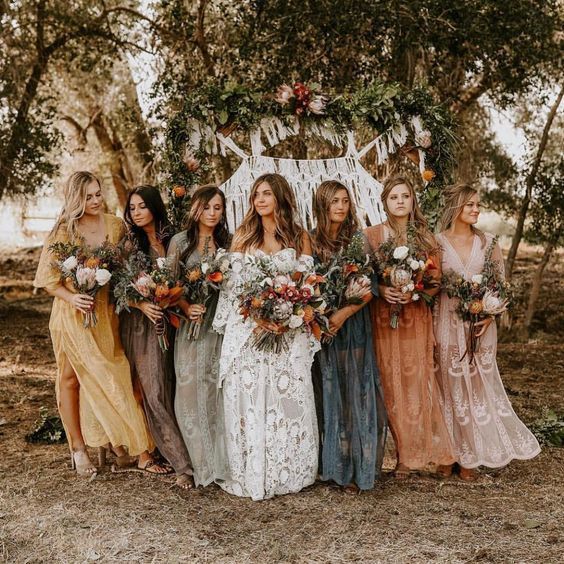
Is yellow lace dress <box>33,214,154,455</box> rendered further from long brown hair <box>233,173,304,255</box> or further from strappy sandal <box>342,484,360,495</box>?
strappy sandal <box>342,484,360,495</box>

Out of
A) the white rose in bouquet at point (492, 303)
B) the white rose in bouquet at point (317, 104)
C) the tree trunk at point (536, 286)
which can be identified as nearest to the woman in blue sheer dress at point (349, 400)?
the white rose in bouquet at point (492, 303)

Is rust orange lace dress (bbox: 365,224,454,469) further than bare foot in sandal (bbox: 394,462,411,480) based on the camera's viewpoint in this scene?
No

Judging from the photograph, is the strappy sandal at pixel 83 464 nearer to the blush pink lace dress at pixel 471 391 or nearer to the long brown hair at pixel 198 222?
the long brown hair at pixel 198 222

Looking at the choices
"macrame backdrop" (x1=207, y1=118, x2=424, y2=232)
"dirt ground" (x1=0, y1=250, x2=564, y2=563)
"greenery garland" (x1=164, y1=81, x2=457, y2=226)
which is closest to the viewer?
"dirt ground" (x1=0, y1=250, x2=564, y2=563)

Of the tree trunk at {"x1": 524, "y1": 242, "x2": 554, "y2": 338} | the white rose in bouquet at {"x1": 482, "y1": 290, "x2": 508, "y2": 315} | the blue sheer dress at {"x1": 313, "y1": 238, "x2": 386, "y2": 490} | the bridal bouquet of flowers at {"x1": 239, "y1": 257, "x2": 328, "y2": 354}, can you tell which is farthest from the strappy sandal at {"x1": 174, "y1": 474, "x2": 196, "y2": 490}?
the tree trunk at {"x1": 524, "y1": 242, "x2": 554, "y2": 338}

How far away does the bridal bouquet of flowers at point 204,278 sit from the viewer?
462 centimetres

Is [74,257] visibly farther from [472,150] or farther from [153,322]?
[472,150]

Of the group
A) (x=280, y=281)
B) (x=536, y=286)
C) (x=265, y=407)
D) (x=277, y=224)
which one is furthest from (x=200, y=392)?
(x=536, y=286)

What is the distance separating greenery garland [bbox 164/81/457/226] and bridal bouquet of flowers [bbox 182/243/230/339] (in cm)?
107

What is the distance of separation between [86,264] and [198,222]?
2.61 feet

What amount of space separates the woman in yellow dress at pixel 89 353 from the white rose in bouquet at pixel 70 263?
0.22 metres

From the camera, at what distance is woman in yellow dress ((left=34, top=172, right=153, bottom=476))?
16.2 feet

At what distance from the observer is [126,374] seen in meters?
5.06

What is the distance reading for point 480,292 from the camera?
186 inches
